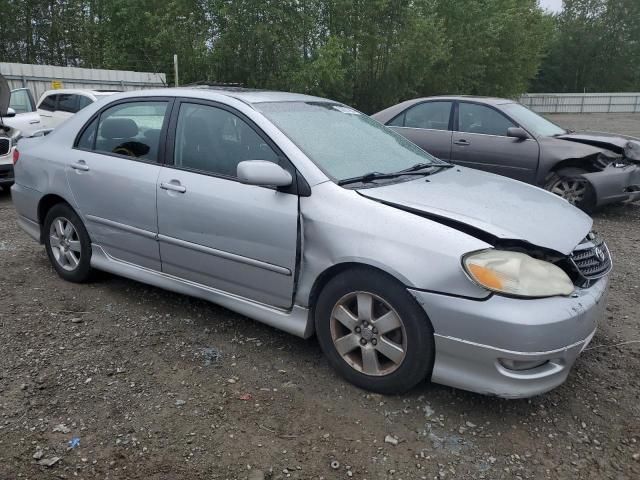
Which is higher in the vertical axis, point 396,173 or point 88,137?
point 88,137

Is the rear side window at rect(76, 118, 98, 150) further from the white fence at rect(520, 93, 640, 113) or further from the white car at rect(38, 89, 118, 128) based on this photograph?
the white fence at rect(520, 93, 640, 113)

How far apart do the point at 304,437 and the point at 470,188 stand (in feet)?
5.77

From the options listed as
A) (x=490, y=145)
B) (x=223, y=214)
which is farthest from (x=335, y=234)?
(x=490, y=145)

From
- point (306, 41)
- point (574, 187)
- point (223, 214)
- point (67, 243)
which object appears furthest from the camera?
point (306, 41)

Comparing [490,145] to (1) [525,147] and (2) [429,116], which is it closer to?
(1) [525,147]

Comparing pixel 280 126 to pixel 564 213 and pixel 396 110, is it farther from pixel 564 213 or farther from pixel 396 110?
pixel 396 110

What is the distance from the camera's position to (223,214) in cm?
329

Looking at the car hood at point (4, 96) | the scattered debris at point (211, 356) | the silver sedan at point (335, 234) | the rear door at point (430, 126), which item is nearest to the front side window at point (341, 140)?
the silver sedan at point (335, 234)

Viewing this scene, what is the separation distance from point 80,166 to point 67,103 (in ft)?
28.2

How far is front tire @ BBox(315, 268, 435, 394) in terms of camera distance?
2705 millimetres

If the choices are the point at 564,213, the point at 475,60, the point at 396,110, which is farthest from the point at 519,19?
the point at 564,213

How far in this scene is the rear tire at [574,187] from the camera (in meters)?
6.87

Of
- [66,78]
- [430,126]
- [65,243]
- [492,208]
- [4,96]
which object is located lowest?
[65,243]

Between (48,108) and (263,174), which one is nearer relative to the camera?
(263,174)
